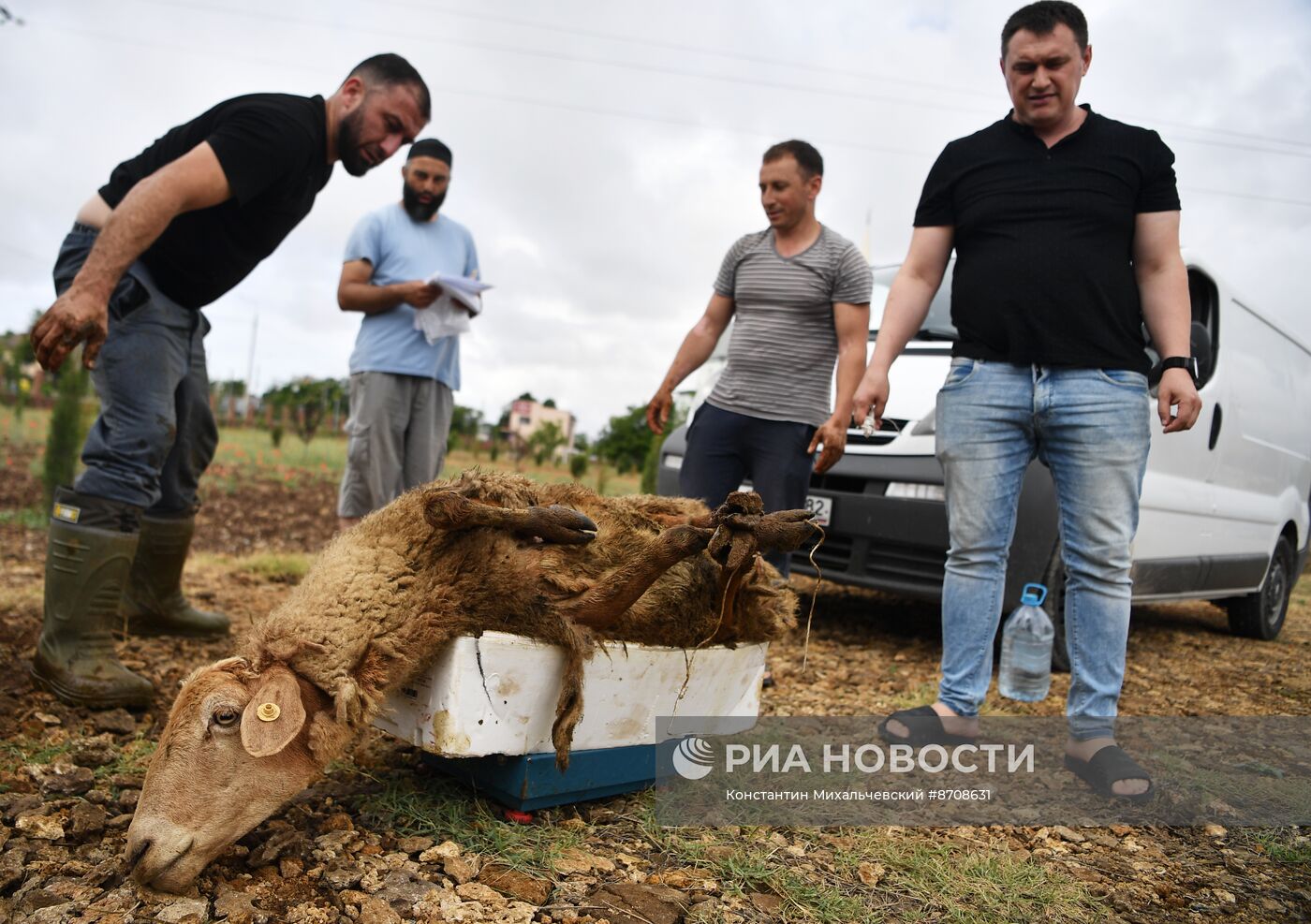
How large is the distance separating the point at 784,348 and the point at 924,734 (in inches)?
65.5

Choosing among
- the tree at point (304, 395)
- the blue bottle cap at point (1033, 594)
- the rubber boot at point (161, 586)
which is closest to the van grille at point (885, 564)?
the blue bottle cap at point (1033, 594)

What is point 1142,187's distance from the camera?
289 cm

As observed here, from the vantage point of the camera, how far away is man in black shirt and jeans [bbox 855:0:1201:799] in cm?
285

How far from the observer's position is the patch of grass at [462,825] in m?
2.15

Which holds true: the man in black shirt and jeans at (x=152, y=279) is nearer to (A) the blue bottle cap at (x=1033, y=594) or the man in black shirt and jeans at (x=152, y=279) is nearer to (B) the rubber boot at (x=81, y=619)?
(B) the rubber boot at (x=81, y=619)

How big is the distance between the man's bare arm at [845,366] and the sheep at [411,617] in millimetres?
1026

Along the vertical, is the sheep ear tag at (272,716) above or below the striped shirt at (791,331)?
below

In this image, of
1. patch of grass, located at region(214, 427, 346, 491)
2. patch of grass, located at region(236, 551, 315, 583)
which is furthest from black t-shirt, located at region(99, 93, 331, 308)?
patch of grass, located at region(214, 427, 346, 491)

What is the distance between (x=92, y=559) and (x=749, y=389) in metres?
2.50

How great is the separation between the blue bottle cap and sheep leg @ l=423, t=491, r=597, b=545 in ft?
8.61

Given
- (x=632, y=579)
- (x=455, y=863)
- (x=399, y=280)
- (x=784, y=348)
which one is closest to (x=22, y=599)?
(x=399, y=280)

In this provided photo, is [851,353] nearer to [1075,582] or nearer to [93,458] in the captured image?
[1075,582]

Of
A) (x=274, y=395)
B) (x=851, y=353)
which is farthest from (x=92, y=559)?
(x=274, y=395)

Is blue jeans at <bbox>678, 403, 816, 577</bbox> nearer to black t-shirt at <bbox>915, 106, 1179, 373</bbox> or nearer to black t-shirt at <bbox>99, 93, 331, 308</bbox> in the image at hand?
black t-shirt at <bbox>915, 106, 1179, 373</bbox>
